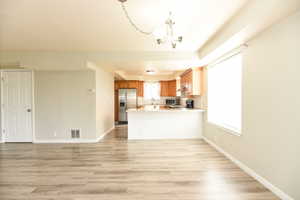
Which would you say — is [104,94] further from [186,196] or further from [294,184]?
[294,184]

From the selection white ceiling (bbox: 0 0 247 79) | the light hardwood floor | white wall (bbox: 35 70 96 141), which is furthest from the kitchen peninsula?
white ceiling (bbox: 0 0 247 79)

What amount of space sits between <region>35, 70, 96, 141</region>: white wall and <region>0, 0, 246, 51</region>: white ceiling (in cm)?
101

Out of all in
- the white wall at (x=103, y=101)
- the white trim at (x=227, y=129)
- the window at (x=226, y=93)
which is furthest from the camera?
the white wall at (x=103, y=101)

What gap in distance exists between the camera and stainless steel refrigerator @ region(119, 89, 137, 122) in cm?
780

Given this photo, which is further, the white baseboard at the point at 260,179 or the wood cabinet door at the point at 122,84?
the wood cabinet door at the point at 122,84

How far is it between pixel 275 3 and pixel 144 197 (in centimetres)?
261

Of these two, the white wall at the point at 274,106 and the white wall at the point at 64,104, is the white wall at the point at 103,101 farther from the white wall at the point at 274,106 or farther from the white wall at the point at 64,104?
the white wall at the point at 274,106

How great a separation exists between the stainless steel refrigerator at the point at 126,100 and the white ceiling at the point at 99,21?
4203mm

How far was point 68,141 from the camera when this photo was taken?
4562 mm

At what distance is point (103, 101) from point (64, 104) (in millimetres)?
1178

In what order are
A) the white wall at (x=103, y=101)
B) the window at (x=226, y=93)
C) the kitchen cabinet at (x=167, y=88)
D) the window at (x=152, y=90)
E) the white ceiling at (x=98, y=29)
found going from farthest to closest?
the window at (x=152, y=90), the kitchen cabinet at (x=167, y=88), the white wall at (x=103, y=101), the window at (x=226, y=93), the white ceiling at (x=98, y=29)

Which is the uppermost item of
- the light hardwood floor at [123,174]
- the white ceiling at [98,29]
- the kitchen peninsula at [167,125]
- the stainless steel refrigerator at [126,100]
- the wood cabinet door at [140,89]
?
the white ceiling at [98,29]

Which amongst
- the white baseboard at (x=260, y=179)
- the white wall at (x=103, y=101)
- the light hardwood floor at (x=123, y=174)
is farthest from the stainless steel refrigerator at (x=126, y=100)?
the white baseboard at (x=260, y=179)

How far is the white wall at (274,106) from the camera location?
70.7 inches
